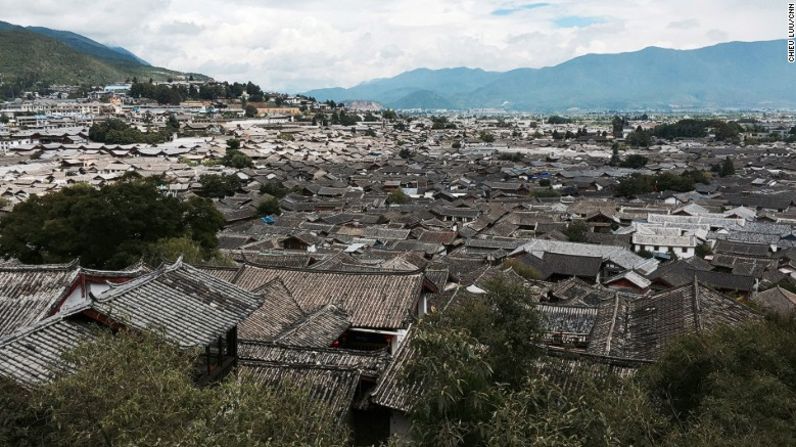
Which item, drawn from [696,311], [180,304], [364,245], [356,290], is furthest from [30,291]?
[364,245]

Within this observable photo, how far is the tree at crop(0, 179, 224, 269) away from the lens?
Answer: 21.6 metres

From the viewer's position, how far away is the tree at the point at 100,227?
21609 millimetres

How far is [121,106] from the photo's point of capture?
113312 millimetres

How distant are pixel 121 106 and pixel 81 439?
392ft

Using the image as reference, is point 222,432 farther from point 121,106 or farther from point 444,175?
point 121,106

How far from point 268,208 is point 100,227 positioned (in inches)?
1115

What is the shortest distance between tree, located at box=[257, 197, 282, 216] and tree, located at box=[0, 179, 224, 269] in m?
25.1

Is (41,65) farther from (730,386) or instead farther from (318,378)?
(730,386)

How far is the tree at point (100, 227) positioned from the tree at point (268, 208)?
25068mm

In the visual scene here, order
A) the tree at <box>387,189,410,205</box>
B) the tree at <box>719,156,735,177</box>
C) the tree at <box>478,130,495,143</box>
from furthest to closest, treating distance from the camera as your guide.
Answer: the tree at <box>478,130,495,143</box> < the tree at <box>719,156,735,177</box> < the tree at <box>387,189,410,205</box>

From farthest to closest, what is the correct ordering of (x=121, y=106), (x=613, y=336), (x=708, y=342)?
(x=121, y=106) < (x=613, y=336) < (x=708, y=342)

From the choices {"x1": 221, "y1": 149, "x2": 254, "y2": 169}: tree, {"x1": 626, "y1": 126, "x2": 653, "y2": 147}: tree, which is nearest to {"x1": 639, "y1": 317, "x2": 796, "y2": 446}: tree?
{"x1": 221, "y1": 149, "x2": 254, "y2": 169}: tree

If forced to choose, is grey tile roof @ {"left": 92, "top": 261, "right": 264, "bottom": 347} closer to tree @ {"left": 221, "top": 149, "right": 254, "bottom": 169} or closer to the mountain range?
tree @ {"left": 221, "top": 149, "right": 254, "bottom": 169}

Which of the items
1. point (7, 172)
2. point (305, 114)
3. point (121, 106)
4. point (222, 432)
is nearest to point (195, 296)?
point (222, 432)
